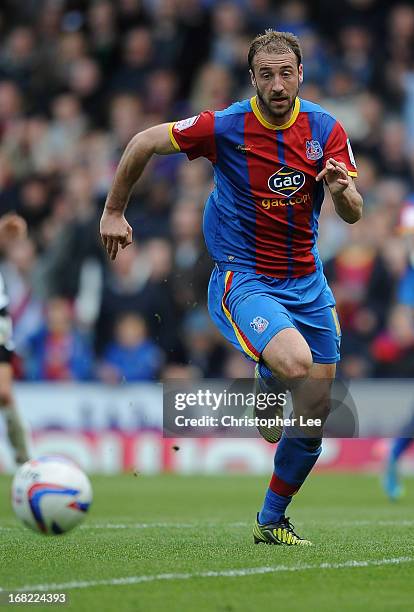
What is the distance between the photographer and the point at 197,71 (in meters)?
18.9

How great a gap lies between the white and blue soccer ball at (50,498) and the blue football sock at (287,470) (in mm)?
1336

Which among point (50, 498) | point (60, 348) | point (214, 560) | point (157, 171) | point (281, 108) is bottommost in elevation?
point (60, 348)

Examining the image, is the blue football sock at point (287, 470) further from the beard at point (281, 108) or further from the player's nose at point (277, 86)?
the player's nose at point (277, 86)

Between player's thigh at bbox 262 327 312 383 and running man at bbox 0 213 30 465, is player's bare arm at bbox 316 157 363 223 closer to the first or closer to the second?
player's thigh at bbox 262 327 312 383

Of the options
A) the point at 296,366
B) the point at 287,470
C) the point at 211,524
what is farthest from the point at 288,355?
the point at 211,524

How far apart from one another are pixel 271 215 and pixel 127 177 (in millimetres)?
867

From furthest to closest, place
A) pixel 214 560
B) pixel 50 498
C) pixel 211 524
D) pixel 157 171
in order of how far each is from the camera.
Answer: pixel 157 171, pixel 211 524, pixel 214 560, pixel 50 498

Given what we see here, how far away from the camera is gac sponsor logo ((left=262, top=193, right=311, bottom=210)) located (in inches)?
290

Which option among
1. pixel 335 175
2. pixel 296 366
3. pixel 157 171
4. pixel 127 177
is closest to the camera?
pixel 296 366

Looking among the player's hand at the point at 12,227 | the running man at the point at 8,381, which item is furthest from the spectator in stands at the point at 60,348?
the player's hand at the point at 12,227

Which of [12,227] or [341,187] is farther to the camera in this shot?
[12,227]

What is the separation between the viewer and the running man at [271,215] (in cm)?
720

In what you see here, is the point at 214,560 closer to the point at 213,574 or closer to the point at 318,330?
the point at 213,574

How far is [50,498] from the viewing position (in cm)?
648
